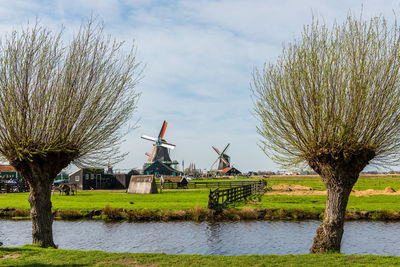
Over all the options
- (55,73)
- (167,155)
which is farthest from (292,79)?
(167,155)

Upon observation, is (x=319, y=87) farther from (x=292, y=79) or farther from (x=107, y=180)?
(x=107, y=180)

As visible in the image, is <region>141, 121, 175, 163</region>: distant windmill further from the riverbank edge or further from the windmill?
the riverbank edge

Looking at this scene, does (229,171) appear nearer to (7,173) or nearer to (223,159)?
(223,159)

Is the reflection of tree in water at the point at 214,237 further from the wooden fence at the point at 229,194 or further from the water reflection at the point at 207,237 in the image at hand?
the wooden fence at the point at 229,194

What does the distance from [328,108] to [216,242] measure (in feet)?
32.2

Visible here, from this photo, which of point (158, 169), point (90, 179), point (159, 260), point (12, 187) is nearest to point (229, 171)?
point (158, 169)

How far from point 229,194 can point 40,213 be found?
69.9ft

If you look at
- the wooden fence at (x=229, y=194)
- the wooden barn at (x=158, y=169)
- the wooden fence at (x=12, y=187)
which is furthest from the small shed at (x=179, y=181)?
the wooden barn at (x=158, y=169)

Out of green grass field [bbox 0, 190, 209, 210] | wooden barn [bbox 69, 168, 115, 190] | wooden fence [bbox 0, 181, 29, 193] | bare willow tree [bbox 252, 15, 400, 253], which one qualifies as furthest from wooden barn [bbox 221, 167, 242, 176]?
bare willow tree [bbox 252, 15, 400, 253]

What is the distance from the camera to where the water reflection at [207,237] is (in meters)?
18.3

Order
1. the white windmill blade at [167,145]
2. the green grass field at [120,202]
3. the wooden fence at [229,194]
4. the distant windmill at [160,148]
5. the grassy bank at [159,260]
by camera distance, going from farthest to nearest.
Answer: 1. the distant windmill at [160,148]
2. the white windmill blade at [167,145]
3. the green grass field at [120,202]
4. the wooden fence at [229,194]
5. the grassy bank at [159,260]

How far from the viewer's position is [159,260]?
41.9ft

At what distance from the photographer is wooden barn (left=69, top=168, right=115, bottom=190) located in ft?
202

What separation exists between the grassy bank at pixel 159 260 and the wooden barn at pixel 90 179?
48.8m
